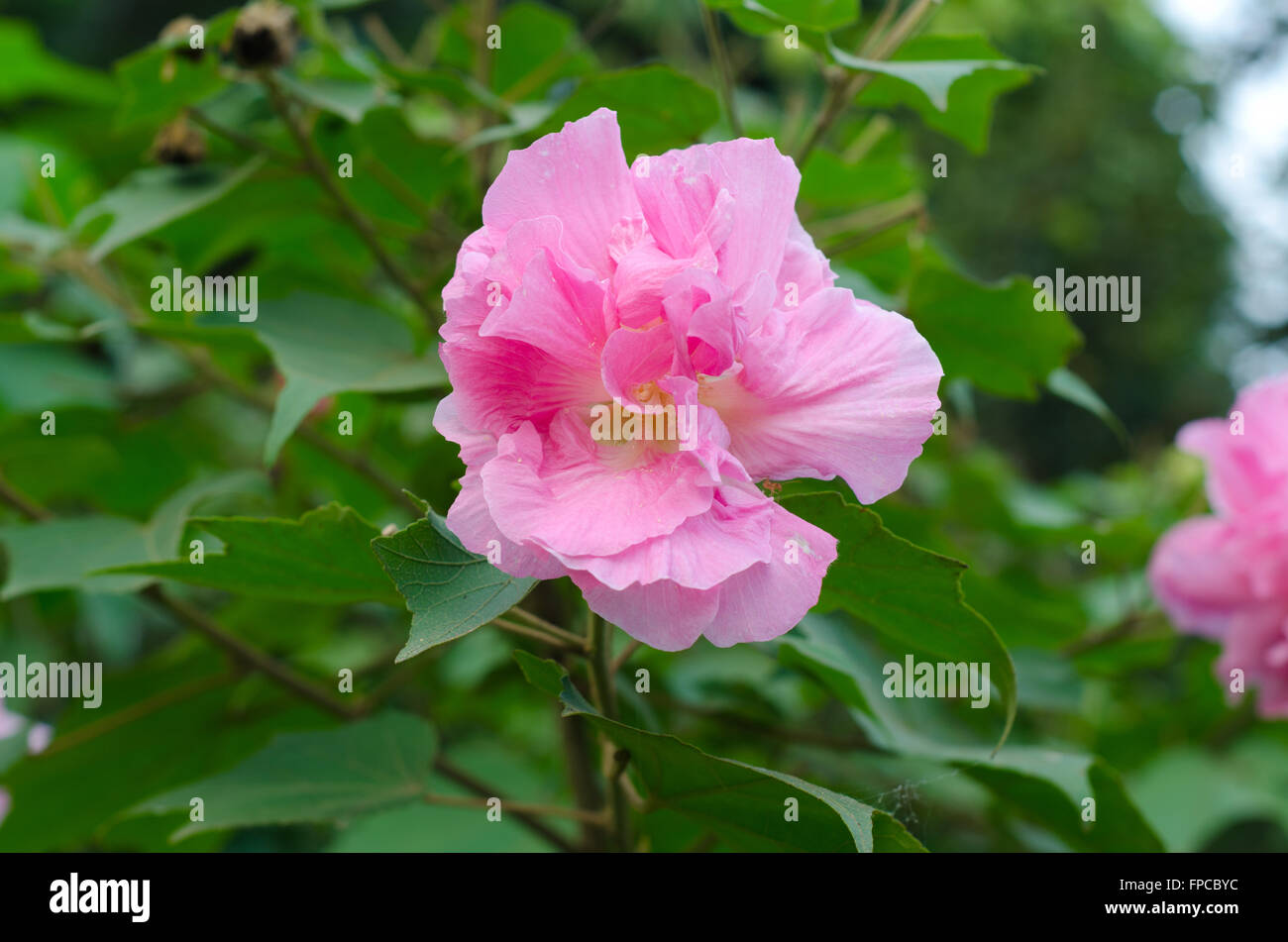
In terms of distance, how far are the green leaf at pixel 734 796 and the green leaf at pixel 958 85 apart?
443 millimetres

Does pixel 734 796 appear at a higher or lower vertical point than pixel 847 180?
lower

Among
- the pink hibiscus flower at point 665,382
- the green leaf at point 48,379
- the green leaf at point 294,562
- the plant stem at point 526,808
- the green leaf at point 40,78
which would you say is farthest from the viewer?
the green leaf at point 40,78

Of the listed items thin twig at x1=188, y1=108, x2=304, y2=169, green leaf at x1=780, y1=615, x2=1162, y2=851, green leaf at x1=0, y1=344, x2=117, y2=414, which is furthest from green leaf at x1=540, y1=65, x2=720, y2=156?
green leaf at x1=0, y1=344, x2=117, y2=414

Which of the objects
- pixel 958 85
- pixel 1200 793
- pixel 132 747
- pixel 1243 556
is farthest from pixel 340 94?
pixel 1200 793

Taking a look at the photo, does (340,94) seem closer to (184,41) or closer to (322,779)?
(184,41)

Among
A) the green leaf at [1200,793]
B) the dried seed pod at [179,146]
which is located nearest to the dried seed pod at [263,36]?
the dried seed pod at [179,146]

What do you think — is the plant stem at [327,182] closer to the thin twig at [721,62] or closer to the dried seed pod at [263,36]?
the dried seed pod at [263,36]

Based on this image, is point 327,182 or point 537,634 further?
point 327,182

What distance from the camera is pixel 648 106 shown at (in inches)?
28.2

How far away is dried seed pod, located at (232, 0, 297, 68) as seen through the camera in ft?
2.31

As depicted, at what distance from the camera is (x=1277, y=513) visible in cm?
92

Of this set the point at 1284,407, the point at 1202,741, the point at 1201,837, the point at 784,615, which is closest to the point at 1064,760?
the point at 784,615

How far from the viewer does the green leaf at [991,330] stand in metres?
0.71

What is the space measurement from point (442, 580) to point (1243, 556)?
0.79 meters
